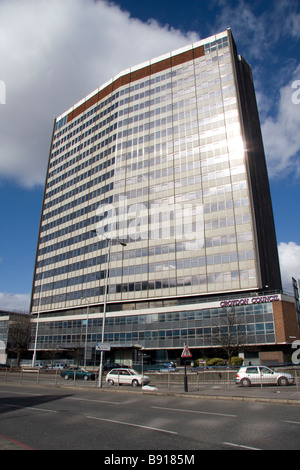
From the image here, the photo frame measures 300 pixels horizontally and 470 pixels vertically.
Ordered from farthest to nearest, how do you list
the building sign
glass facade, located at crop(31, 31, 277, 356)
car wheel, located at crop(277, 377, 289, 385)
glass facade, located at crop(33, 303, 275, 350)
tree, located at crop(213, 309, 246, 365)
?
glass facade, located at crop(31, 31, 277, 356) → glass facade, located at crop(33, 303, 275, 350) → the building sign → tree, located at crop(213, 309, 246, 365) → car wheel, located at crop(277, 377, 289, 385)

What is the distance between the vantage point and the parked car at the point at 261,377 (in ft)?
80.9

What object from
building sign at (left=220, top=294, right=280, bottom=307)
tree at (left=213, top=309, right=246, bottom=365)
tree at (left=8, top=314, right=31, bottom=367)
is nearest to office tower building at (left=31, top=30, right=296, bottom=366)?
building sign at (left=220, top=294, right=280, bottom=307)

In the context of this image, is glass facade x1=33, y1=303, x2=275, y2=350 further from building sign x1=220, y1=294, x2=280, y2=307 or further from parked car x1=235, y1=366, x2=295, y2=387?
parked car x1=235, y1=366, x2=295, y2=387

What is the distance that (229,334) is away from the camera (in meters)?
45.3

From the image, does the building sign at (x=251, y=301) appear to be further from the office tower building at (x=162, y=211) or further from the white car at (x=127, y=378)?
the white car at (x=127, y=378)

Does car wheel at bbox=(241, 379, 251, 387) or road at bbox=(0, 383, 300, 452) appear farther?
car wheel at bbox=(241, 379, 251, 387)

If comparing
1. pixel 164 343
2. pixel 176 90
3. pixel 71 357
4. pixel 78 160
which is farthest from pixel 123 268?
pixel 176 90

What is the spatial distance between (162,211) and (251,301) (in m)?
22.9

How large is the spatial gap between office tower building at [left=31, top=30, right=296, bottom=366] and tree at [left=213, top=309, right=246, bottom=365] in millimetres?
2239

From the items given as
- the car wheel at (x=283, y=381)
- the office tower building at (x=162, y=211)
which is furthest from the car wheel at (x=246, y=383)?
the office tower building at (x=162, y=211)

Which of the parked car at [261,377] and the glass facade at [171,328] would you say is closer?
the parked car at [261,377]

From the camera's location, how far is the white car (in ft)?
96.2

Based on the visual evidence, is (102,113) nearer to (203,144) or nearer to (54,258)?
(203,144)

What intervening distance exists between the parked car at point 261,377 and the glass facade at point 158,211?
22.2 meters
